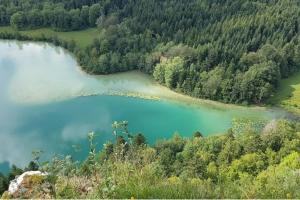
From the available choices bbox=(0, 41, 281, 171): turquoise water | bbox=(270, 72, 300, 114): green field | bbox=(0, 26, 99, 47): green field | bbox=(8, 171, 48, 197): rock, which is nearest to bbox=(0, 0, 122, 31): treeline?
bbox=(0, 26, 99, 47): green field

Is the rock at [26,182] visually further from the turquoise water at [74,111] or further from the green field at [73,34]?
the green field at [73,34]

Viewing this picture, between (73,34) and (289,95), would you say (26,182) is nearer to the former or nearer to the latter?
(289,95)

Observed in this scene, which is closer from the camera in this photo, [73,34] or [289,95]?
[289,95]

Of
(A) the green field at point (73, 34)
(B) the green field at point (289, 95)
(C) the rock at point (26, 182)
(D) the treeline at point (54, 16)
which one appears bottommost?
(A) the green field at point (73, 34)

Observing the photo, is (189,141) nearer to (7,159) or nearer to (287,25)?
(7,159)

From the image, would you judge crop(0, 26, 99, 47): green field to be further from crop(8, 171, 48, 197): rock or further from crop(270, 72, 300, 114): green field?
crop(8, 171, 48, 197): rock

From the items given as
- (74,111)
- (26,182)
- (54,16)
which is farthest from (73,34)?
(26,182)

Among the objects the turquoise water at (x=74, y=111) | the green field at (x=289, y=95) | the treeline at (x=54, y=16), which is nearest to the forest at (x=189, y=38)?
the treeline at (x=54, y=16)
